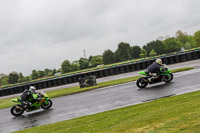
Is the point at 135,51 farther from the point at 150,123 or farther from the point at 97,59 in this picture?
the point at 150,123

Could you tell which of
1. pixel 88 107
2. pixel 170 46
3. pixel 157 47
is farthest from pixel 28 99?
pixel 170 46

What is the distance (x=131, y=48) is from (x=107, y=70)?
113 meters

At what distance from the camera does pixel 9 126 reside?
10477mm

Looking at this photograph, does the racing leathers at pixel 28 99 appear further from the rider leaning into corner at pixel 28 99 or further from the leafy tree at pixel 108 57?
the leafy tree at pixel 108 57

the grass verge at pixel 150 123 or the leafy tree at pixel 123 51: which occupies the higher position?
the leafy tree at pixel 123 51

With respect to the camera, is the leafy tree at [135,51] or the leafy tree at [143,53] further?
the leafy tree at [135,51]

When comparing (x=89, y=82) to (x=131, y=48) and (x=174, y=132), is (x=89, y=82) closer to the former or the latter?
(x=174, y=132)

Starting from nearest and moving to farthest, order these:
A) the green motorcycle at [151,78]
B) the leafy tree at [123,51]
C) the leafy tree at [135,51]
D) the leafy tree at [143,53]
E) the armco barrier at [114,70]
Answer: the green motorcycle at [151,78]
the armco barrier at [114,70]
the leafy tree at [143,53]
the leafy tree at [123,51]
the leafy tree at [135,51]

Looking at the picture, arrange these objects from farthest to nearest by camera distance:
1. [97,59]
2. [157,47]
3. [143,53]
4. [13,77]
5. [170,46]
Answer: [97,59], [170,46], [157,47], [143,53], [13,77]

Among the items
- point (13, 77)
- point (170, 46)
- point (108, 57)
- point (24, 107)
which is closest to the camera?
point (24, 107)

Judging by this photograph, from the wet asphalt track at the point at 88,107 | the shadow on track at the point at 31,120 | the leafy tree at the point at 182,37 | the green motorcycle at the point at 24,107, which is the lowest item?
the shadow on track at the point at 31,120

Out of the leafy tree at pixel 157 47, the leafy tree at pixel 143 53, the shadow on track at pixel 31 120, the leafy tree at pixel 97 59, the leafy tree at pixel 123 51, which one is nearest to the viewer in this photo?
the shadow on track at pixel 31 120

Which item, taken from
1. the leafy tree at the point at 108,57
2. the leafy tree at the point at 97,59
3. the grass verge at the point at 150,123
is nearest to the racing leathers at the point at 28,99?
the grass verge at the point at 150,123

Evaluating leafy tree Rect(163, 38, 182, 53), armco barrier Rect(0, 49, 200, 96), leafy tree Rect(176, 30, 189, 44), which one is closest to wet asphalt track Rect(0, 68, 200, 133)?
armco barrier Rect(0, 49, 200, 96)
